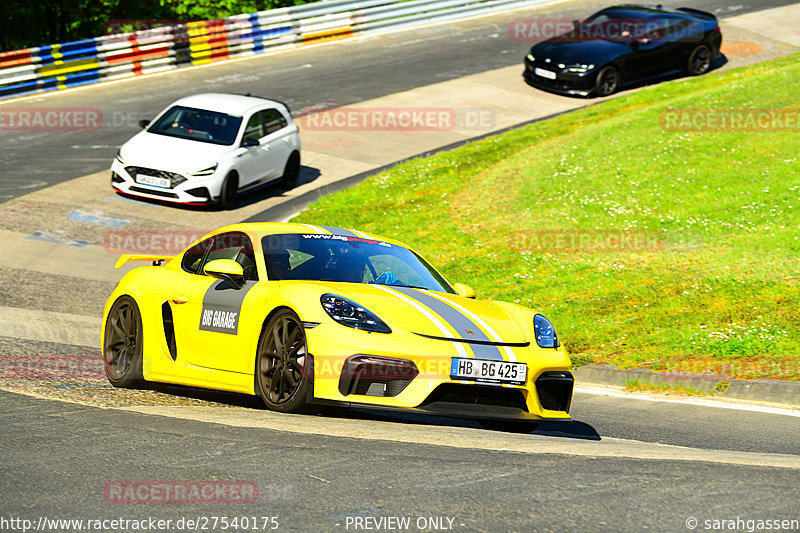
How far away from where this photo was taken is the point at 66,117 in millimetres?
22906

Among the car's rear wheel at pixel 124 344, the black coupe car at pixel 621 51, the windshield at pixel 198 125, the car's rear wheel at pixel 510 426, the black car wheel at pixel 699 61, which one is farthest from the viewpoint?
the black car wheel at pixel 699 61

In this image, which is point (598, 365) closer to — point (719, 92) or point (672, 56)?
point (719, 92)

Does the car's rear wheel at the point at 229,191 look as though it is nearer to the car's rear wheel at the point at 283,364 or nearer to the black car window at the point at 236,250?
the black car window at the point at 236,250

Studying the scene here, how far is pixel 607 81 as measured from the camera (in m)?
25.2

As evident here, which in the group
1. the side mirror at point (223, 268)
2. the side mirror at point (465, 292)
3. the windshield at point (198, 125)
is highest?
the side mirror at point (223, 268)

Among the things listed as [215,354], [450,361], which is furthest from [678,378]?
[215,354]

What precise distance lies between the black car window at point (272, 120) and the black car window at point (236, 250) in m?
10.5

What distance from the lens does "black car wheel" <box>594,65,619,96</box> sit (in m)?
25.0

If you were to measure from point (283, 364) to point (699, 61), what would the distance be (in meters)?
22.2

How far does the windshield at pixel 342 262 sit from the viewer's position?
7.76 m

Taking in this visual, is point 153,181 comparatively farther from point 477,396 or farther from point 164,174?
point 477,396

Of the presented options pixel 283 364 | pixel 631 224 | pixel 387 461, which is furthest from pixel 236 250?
pixel 631 224

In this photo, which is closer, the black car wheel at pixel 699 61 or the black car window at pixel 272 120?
the black car window at pixel 272 120

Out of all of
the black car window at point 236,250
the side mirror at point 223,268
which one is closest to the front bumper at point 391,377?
the side mirror at point 223,268
